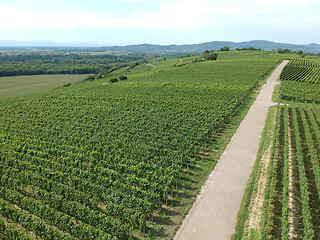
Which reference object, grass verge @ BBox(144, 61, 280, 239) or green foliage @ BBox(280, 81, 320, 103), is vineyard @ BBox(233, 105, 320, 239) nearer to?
grass verge @ BBox(144, 61, 280, 239)

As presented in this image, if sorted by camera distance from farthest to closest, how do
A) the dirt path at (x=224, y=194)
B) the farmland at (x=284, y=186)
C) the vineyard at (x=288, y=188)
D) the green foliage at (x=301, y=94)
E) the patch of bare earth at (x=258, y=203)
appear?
the green foliage at (x=301, y=94), the patch of bare earth at (x=258, y=203), the dirt path at (x=224, y=194), the farmland at (x=284, y=186), the vineyard at (x=288, y=188)

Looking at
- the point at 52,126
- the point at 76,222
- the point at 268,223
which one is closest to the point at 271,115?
the point at 268,223

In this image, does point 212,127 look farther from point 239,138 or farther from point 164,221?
point 164,221

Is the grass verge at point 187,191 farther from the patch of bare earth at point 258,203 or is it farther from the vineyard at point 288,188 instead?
the patch of bare earth at point 258,203

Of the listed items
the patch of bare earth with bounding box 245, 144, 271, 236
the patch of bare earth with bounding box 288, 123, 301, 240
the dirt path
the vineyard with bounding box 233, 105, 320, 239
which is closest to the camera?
the patch of bare earth with bounding box 288, 123, 301, 240

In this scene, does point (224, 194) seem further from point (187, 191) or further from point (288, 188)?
point (288, 188)

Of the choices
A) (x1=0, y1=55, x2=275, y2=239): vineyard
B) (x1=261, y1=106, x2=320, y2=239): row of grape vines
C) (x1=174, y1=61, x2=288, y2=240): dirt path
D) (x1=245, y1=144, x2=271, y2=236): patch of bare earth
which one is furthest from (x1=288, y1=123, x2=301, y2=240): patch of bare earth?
(x1=0, y1=55, x2=275, y2=239): vineyard

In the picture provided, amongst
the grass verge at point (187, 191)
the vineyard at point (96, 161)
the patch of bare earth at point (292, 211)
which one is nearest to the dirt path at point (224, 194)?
the grass verge at point (187, 191)
